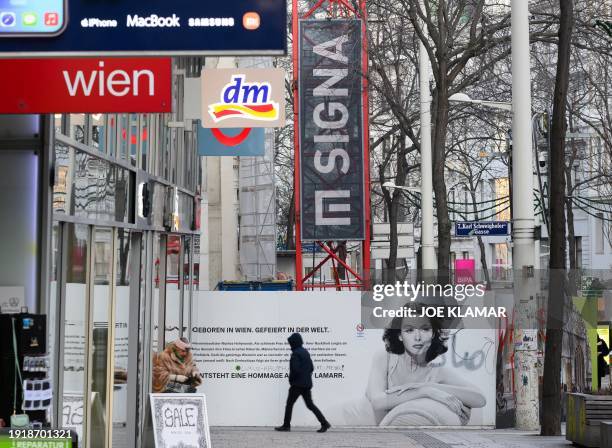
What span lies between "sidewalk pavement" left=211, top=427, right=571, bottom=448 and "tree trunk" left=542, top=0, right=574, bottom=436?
1.89 feet

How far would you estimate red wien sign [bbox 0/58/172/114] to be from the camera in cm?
714

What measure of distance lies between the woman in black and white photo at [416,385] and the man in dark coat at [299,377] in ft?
3.35

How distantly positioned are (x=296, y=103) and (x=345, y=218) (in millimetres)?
3666

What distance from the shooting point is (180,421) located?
12.3 meters

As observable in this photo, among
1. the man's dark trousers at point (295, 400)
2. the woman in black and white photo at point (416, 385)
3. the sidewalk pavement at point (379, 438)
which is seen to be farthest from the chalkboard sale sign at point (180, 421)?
the woman in black and white photo at point (416, 385)

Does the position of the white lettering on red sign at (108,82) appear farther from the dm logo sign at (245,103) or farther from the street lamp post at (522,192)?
the street lamp post at (522,192)

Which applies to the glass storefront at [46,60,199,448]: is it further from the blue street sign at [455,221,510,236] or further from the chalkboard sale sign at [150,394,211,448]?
the blue street sign at [455,221,510,236]

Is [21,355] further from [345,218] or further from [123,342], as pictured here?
[345,218]

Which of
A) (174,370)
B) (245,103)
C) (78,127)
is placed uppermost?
(245,103)

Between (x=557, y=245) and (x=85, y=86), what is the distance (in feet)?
41.9

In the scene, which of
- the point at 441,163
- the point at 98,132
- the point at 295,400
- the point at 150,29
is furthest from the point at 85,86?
the point at 441,163

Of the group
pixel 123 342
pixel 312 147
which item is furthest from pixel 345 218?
pixel 123 342

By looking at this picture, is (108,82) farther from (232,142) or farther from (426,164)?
(426,164)

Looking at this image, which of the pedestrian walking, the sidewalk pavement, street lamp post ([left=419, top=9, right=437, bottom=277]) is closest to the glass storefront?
the sidewalk pavement
